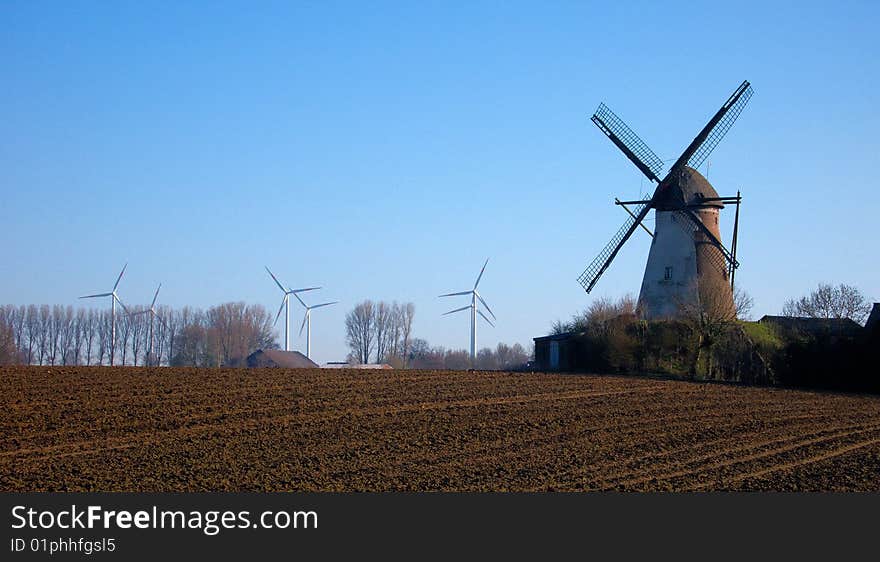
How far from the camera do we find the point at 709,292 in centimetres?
4997

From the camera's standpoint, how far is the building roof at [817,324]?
4831 cm

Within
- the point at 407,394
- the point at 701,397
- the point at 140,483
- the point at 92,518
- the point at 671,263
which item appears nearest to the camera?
the point at 92,518

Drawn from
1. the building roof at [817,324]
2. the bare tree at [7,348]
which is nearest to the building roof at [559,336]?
the building roof at [817,324]

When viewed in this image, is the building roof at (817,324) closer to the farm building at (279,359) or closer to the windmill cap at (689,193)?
the windmill cap at (689,193)

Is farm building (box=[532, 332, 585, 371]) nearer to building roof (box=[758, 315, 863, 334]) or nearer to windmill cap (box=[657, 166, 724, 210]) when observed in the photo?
windmill cap (box=[657, 166, 724, 210])

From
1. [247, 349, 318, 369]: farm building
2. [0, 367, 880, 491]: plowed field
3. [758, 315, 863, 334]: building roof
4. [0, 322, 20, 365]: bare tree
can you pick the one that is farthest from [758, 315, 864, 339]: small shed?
[0, 322, 20, 365]: bare tree

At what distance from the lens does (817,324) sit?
6106 centimetres

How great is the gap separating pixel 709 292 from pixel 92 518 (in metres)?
40.9

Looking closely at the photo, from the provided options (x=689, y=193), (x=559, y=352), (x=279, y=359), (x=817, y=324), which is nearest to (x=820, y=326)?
(x=817, y=324)

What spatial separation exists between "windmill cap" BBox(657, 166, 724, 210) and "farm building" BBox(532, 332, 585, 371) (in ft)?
27.0

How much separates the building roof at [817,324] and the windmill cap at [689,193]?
7.86 meters

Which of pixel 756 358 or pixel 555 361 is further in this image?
pixel 555 361

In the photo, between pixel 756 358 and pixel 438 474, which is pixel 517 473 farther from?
pixel 756 358

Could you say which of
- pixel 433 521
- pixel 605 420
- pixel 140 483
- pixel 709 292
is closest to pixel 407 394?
pixel 605 420
